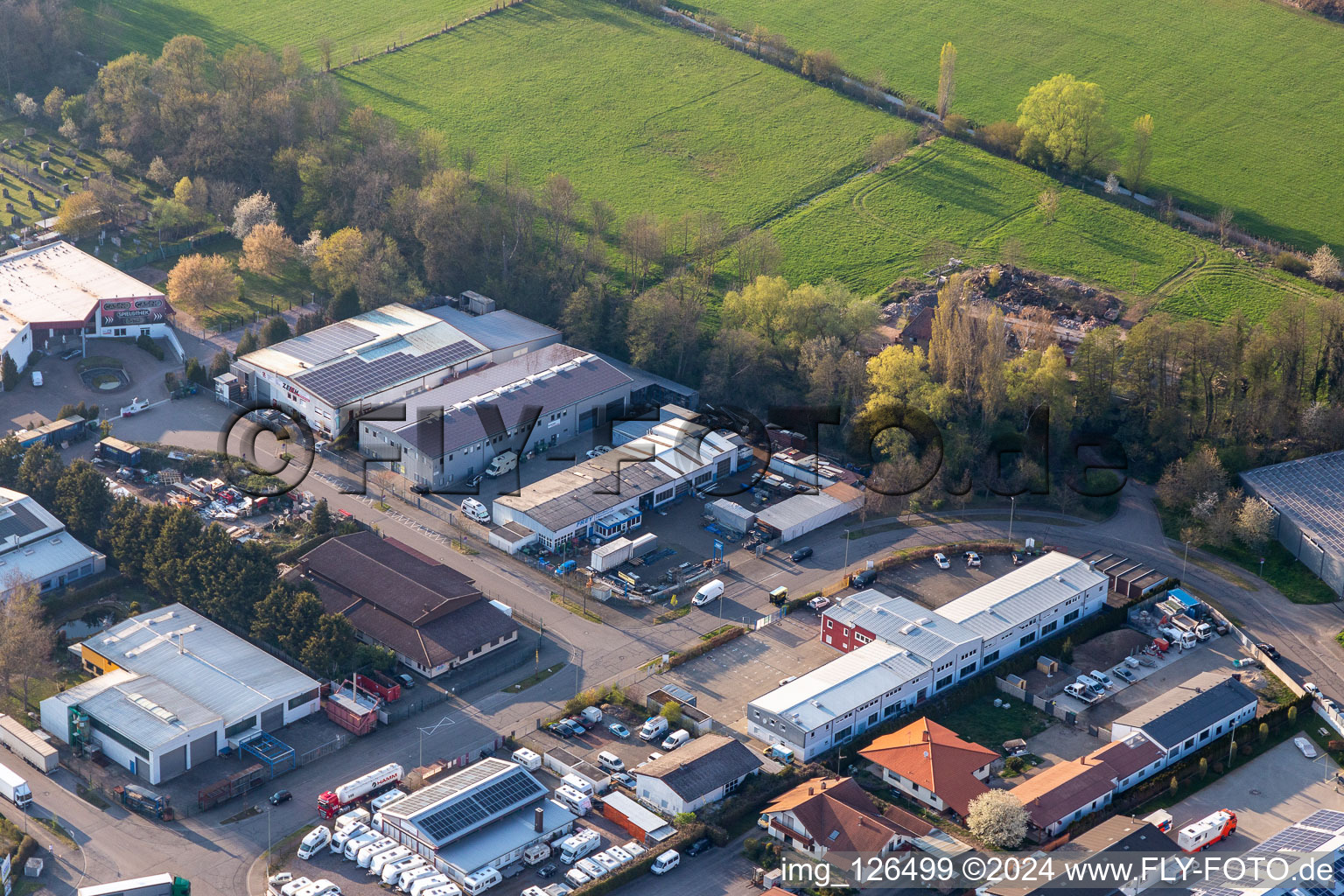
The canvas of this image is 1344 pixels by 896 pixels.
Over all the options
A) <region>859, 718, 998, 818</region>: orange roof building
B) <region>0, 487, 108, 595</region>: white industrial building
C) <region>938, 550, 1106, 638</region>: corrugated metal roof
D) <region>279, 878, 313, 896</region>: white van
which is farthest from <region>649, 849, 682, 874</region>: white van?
<region>0, 487, 108, 595</region>: white industrial building

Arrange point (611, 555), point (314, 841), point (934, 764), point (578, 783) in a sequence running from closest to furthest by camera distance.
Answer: point (314, 841), point (578, 783), point (934, 764), point (611, 555)

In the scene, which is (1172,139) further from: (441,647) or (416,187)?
(441,647)

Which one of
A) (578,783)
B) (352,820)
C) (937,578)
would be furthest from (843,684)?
(352,820)

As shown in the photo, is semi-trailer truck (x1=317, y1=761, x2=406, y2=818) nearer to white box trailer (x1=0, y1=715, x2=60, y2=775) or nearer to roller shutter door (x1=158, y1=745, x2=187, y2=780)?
roller shutter door (x1=158, y1=745, x2=187, y2=780)

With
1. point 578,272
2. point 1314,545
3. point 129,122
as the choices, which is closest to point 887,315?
point 578,272

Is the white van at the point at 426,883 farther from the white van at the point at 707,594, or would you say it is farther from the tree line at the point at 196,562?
the white van at the point at 707,594

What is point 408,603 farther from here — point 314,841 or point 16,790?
point 16,790
